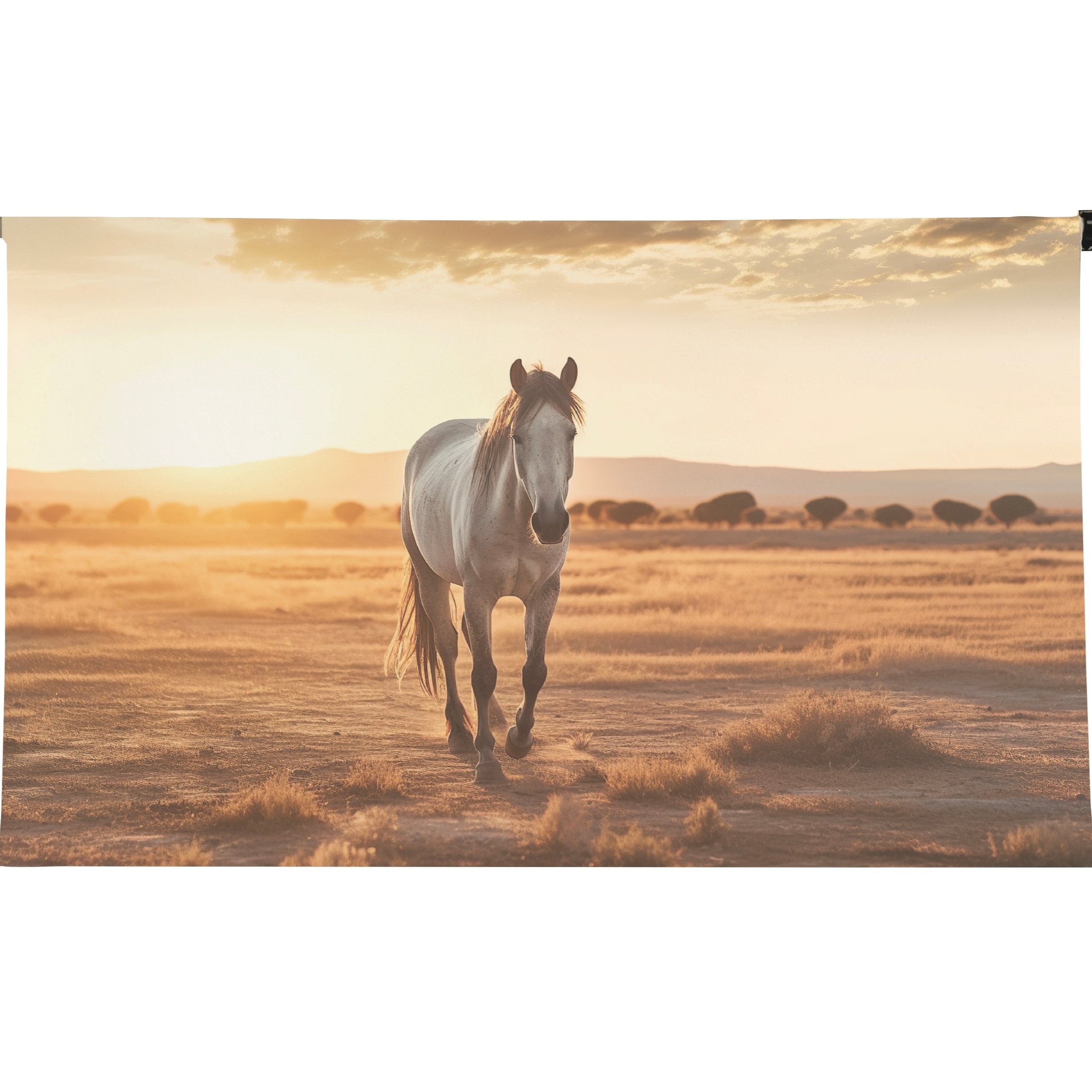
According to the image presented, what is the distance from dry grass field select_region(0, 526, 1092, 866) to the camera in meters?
4.41

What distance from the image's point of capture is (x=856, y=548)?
Answer: 6.45 metres

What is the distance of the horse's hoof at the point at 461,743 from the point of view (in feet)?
16.8

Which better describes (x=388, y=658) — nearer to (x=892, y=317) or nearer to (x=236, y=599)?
(x=236, y=599)

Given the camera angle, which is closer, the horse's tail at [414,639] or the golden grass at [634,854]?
the golden grass at [634,854]

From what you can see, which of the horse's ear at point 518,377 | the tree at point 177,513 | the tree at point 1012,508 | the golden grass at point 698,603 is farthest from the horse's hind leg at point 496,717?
the tree at point 1012,508

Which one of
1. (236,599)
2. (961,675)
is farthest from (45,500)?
(961,675)

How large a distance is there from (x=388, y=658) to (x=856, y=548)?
347 cm

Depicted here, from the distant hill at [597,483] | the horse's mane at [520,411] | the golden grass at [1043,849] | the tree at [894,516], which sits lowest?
the golden grass at [1043,849]

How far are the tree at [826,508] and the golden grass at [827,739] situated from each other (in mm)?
1562

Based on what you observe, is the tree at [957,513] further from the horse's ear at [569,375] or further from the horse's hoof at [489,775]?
the horse's hoof at [489,775]

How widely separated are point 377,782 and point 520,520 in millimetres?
1601

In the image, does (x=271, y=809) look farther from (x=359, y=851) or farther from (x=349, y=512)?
(x=349, y=512)

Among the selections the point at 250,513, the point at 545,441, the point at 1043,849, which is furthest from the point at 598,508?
the point at 1043,849

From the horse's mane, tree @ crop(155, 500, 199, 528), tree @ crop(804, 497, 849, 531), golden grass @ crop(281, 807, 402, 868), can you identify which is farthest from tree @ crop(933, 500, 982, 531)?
tree @ crop(155, 500, 199, 528)
